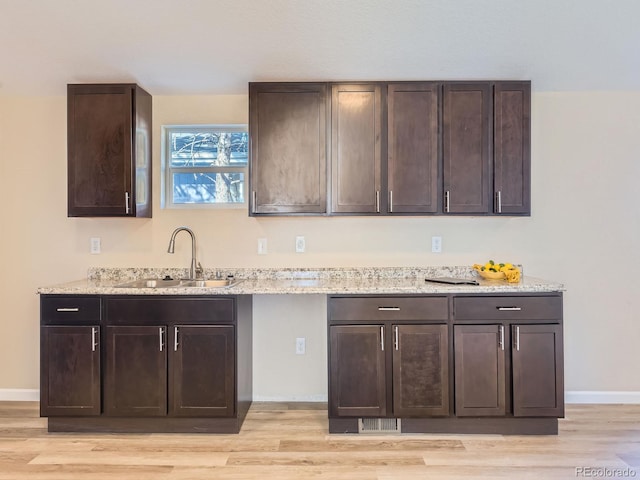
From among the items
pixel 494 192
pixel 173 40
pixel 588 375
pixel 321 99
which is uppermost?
pixel 173 40

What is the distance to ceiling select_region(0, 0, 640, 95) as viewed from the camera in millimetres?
2104

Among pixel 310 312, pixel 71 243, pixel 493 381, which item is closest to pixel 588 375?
pixel 493 381

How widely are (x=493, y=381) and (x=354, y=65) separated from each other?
86.9 inches

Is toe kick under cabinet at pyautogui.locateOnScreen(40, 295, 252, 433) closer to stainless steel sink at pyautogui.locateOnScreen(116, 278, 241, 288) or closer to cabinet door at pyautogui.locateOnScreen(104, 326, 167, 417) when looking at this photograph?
cabinet door at pyautogui.locateOnScreen(104, 326, 167, 417)

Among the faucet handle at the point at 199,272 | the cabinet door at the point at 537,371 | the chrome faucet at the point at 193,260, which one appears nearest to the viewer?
the cabinet door at the point at 537,371

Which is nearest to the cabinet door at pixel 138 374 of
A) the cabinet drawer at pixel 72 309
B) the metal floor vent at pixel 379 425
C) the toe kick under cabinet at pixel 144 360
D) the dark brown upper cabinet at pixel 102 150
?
the toe kick under cabinet at pixel 144 360

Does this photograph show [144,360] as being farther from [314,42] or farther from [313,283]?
[314,42]

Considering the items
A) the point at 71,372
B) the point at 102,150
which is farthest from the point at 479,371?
the point at 102,150

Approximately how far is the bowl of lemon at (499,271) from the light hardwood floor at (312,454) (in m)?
1.02

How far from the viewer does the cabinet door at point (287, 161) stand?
275 centimetres

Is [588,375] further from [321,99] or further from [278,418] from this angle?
[321,99]

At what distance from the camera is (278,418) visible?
2.75 metres

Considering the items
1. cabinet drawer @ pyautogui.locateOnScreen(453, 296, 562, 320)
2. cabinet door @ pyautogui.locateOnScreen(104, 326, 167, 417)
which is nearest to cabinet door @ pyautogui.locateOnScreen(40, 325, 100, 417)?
cabinet door @ pyautogui.locateOnScreen(104, 326, 167, 417)

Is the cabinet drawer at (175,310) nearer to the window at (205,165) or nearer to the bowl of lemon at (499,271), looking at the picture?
the window at (205,165)
